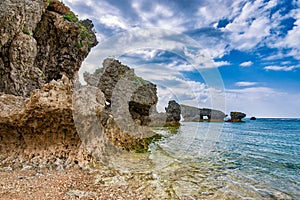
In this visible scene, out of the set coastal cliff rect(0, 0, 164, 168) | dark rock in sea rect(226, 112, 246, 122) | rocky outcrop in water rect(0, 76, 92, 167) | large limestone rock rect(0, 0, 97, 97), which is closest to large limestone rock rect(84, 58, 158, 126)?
large limestone rock rect(0, 0, 97, 97)

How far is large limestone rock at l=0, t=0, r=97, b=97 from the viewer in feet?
33.8

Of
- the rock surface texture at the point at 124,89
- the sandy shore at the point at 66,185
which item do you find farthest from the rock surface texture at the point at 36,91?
the rock surface texture at the point at 124,89

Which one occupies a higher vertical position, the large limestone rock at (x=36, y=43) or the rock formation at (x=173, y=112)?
the large limestone rock at (x=36, y=43)

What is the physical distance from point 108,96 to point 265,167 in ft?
57.7

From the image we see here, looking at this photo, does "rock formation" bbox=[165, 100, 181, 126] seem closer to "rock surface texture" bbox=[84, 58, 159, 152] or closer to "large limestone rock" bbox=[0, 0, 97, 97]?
"rock surface texture" bbox=[84, 58, 159, 152]

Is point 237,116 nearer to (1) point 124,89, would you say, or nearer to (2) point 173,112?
(2) point 173,112

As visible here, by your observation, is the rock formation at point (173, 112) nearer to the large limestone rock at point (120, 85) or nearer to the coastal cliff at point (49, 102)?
the large limestone rock at point (120, 85)

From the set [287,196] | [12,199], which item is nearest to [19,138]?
[12,199]

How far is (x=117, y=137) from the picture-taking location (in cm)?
1093

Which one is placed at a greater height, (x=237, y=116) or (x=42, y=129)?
(x=237, y=116)

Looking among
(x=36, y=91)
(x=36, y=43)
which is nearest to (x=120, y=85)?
(x=36, y=43)

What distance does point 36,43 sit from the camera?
12.6 meters

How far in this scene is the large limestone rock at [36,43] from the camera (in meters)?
10.3

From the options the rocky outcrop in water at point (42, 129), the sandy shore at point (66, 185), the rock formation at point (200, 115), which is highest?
the rock formation at point (200, 115)
